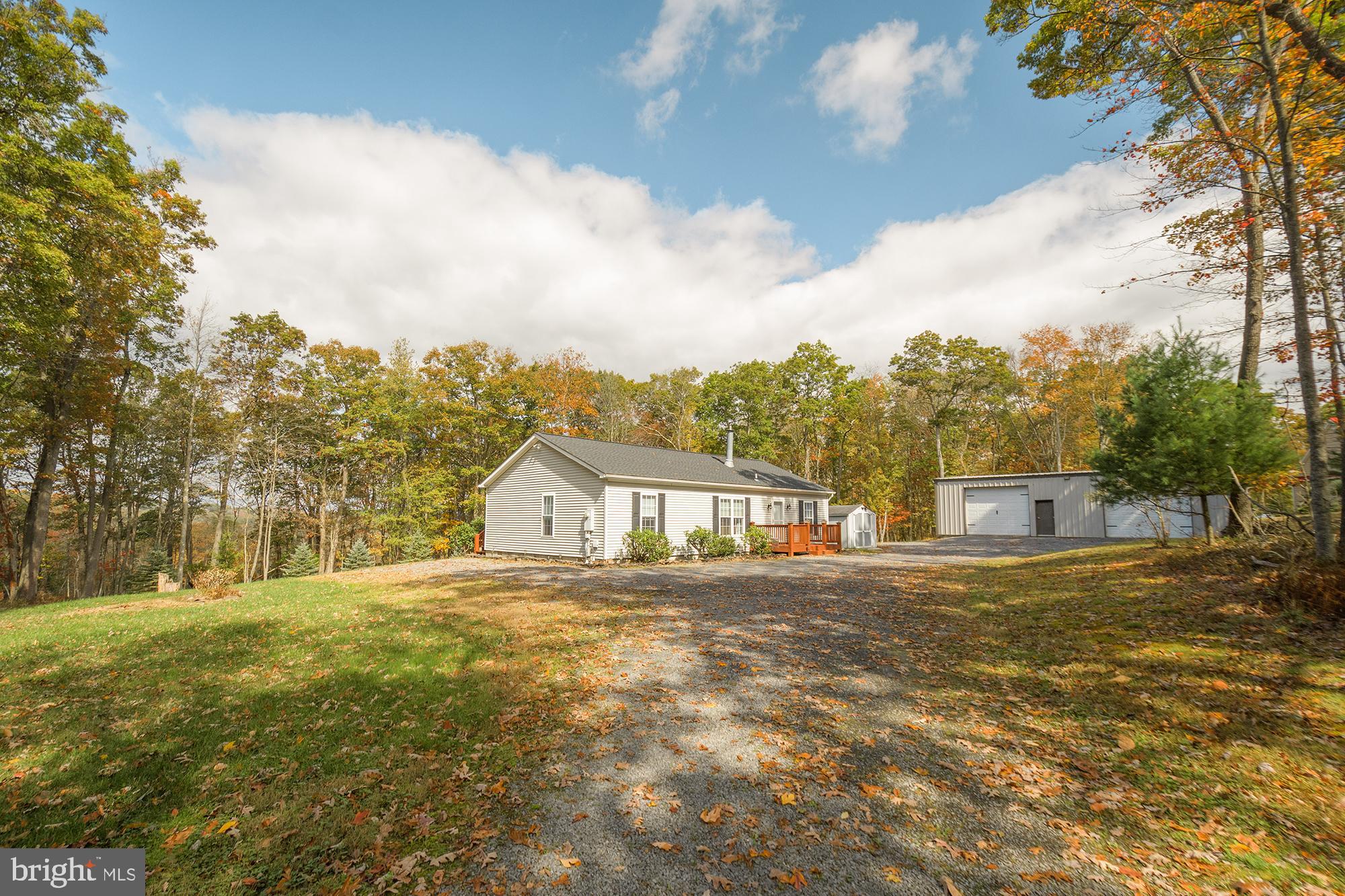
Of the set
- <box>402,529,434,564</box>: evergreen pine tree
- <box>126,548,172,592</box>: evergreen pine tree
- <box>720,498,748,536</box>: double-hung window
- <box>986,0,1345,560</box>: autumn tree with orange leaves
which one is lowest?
<box>126,548,172,592</box>: evergreen pine tree

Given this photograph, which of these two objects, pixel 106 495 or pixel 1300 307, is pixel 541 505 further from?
pixel 106 495

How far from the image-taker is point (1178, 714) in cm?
454

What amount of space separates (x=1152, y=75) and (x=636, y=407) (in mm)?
33623

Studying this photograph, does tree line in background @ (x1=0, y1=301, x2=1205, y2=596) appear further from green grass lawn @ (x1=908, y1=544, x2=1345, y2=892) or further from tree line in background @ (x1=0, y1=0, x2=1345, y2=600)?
green grass lawn @ (x1=908, y1=544, x2=1345, y2=892)

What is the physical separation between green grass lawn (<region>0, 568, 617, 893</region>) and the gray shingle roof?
10.0 meters

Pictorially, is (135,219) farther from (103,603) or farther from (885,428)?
(885,428)

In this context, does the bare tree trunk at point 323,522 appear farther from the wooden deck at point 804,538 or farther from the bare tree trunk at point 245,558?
the wooden deck at point 804,538

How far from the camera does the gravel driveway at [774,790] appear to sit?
116 inches

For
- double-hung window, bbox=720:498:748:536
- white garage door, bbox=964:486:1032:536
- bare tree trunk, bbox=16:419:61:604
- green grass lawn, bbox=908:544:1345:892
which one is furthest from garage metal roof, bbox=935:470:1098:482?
bare tree trunk, bbox=16:419:61:604

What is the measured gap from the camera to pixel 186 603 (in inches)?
429

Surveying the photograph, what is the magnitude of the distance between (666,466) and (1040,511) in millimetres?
20788

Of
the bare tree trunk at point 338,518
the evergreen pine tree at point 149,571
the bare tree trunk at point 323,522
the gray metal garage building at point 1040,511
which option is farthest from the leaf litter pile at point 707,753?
the gray metal garage building at point 1040,511

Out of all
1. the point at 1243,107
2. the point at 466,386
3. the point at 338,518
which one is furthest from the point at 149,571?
the point at 1243,107

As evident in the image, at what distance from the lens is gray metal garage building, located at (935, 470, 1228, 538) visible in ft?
78.0
